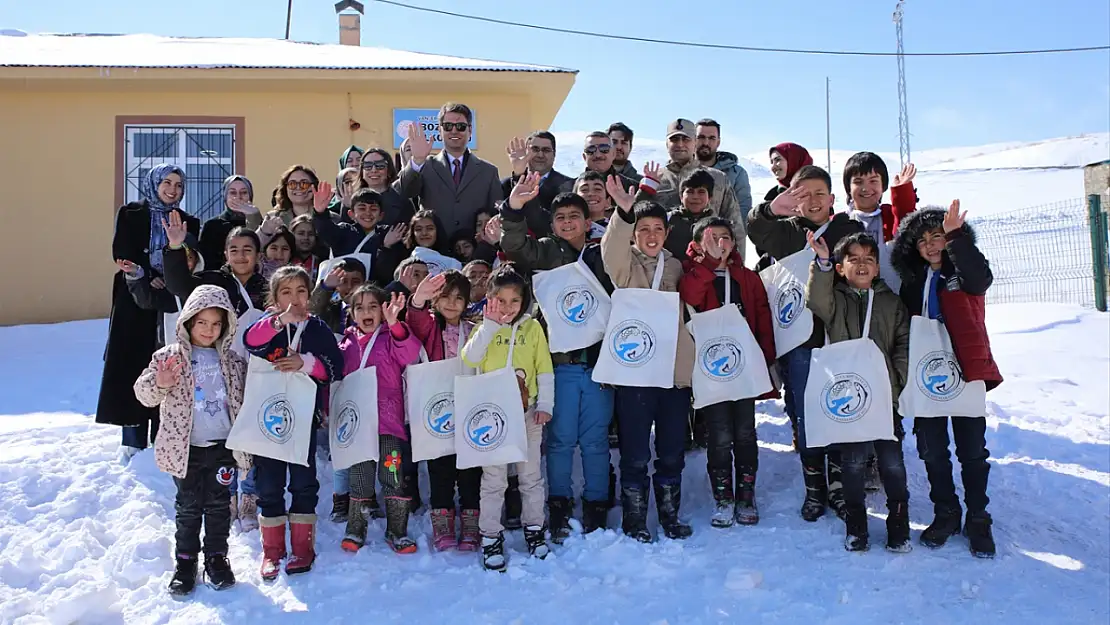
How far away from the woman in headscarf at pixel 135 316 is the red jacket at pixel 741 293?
316 centimetres

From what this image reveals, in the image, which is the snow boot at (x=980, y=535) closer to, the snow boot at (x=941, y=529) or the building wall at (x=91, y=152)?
the snow boot at (x=941, y=529)

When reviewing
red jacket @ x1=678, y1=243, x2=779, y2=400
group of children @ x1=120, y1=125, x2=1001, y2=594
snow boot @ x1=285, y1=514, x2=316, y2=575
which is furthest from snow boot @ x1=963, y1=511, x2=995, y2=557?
snow boot @ x1=285, y1=514, x2=316, y2=575

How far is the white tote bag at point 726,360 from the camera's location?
14.3ft

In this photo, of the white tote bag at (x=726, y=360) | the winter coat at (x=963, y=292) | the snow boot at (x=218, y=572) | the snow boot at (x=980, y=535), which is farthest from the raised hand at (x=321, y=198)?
the snow boot at (x=980, y=535)

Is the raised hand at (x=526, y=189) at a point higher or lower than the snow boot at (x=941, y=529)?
higher

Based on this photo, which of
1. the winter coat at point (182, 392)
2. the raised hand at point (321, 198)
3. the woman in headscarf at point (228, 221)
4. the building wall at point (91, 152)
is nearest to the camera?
the winter coat at point (182, 392)

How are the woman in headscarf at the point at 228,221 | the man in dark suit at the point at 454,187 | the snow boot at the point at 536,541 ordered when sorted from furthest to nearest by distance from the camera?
the man in dark suit at the point at 454,187 → the woman in headscarf at the point at 228,221 → the snow boot at the point at 536,541

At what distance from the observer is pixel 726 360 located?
172 inches

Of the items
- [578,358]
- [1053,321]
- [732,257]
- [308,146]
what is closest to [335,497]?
[578,358]

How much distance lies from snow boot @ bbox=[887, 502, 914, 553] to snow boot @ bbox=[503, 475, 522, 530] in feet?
6.48

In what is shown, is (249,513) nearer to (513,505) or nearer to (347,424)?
(347,424)

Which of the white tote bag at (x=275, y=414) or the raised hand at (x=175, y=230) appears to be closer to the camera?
the white tote bag at (x=275, y=414)

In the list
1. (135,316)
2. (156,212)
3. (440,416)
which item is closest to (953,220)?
(440,416)

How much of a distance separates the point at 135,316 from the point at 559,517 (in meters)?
3.01
